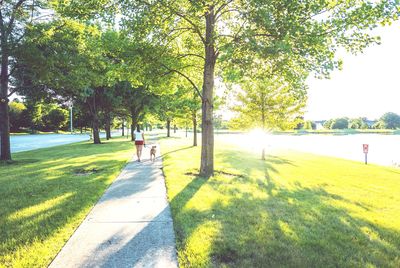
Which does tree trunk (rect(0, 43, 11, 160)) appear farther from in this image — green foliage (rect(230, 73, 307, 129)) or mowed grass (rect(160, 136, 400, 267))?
green foliage (rect(230, 73, 307, 129))

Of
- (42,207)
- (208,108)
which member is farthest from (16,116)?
(42,207)

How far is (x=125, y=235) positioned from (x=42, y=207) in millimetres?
2826

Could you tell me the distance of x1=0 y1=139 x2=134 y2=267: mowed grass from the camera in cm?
438

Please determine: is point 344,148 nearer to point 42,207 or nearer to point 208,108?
point 208,108

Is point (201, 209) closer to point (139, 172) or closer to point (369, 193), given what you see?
point (139, 172)

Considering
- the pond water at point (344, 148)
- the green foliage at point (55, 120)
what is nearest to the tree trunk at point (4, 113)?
the pond water at point (344, 148)

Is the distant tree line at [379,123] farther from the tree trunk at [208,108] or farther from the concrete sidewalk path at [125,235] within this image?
the concrete sidewalk path at [125,235]

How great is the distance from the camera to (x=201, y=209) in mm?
6527

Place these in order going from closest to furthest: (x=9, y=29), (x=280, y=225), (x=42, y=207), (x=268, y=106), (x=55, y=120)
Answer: (x=280, y=225)
(x=42, y=207)
(x=9, y=29)
(x=268, y=106)
(x=55, y=120)

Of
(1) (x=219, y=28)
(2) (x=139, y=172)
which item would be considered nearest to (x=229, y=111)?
(1) (x=219, y=28)

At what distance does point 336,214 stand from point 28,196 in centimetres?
750

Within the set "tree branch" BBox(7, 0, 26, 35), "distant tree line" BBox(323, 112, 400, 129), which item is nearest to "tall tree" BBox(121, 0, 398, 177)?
"tree branch" BBox(7, 0, 26, 35)

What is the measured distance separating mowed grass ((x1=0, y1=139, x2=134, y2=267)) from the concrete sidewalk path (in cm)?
26

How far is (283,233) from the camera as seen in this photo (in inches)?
206
